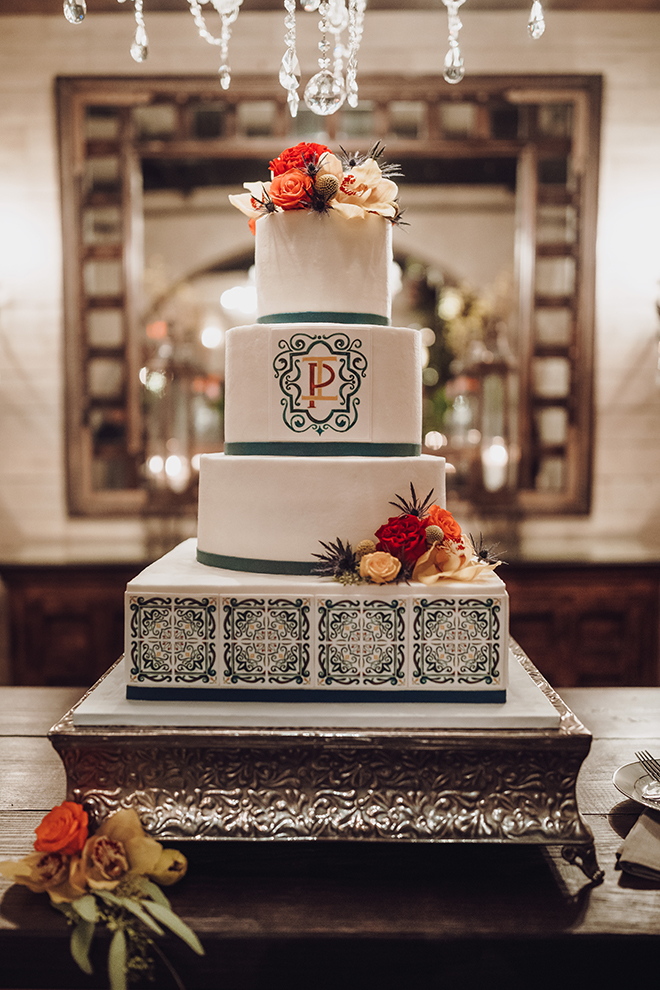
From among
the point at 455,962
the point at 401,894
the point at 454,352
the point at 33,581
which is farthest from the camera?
the point at 454,352

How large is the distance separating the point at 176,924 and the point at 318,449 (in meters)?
0.94

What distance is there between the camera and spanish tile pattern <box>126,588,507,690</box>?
148 centimetres

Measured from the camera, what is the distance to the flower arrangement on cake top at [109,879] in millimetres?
1142

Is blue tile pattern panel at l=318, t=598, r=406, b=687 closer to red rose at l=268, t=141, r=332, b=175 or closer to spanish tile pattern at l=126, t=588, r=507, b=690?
spanish tile pattern at l=126, t=588, r=507, b=690

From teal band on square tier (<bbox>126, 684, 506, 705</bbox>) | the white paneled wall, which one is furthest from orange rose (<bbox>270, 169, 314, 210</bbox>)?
the white paneled wall

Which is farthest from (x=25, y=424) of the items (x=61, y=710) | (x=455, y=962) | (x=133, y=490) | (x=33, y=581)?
(x=455, y=962)

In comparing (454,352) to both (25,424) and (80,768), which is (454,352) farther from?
(80,768)

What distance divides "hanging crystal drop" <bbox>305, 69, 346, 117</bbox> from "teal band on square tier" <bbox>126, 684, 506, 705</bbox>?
120cm

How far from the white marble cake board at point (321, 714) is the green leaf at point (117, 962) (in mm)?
365

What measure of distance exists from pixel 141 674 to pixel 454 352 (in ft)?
13.4

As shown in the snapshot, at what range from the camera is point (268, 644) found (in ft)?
4.89

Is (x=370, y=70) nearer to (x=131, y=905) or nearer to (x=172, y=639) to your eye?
(x=172, y=639)

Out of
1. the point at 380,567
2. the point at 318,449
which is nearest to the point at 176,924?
the point at 380,567

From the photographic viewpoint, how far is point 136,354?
13.1 feet
